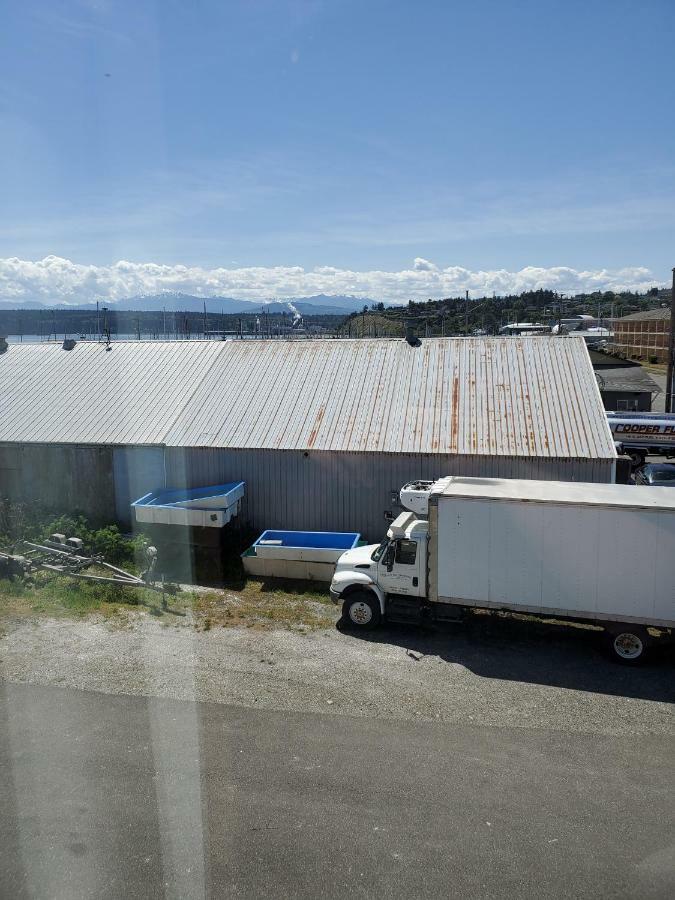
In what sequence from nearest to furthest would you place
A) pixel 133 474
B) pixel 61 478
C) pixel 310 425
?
Answer: pixel 310 425
pixel 133 474
pixel 61 478

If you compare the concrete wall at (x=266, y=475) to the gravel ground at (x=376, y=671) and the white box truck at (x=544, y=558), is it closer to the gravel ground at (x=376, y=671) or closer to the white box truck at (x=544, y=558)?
the white box truck at (x=544, y=558)

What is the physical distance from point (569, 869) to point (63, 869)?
17.1 feet

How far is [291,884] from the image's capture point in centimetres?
700

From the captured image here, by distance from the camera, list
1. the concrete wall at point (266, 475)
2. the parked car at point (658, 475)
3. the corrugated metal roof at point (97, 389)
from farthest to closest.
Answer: the parked car at point (658, 475), the corrugated metal roof at point (97, 389), the concrete wall at point (266, 475)

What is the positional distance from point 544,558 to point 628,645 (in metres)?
2.16

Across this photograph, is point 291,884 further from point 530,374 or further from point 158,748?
point 530,374

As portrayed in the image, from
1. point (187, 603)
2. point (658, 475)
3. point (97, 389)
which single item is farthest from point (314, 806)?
point (658, 475)

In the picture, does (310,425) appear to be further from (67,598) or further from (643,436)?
(643,436)

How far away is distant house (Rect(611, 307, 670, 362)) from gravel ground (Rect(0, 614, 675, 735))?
69.0 m

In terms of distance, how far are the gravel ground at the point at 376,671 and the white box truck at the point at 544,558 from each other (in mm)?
864

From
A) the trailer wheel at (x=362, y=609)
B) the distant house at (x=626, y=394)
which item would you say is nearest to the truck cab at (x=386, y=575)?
the trailer wheel at (x=362, y=609)

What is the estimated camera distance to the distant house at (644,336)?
248ft

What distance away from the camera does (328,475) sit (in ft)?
61.0

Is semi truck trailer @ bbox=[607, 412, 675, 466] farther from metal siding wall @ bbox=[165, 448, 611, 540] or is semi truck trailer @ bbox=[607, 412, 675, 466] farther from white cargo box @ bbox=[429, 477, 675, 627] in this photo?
white cargo box @ bbox=[429, 477, 675, 627]
